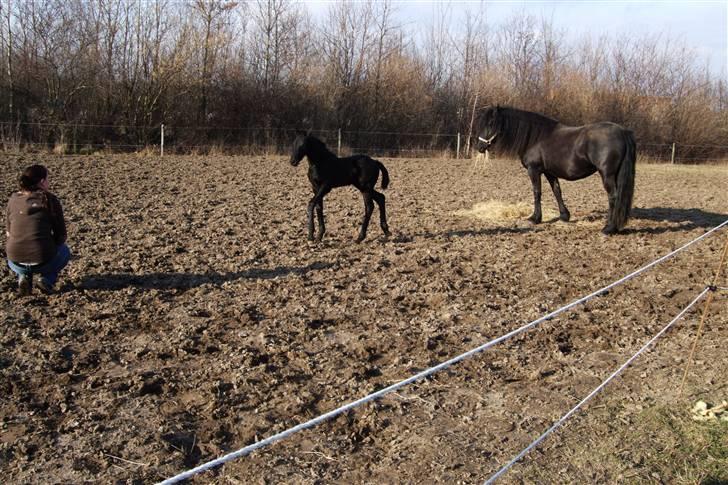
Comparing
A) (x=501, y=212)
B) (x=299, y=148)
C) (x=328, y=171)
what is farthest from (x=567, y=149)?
(x=299, y=148)

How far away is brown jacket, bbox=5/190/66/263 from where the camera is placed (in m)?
5.64

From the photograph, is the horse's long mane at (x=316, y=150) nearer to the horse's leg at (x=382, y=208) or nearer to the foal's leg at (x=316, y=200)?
the foal's leg at (x=316, y=200)

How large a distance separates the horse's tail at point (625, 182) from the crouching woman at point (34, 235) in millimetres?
7511

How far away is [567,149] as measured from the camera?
369 inches

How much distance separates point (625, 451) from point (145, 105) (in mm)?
21310

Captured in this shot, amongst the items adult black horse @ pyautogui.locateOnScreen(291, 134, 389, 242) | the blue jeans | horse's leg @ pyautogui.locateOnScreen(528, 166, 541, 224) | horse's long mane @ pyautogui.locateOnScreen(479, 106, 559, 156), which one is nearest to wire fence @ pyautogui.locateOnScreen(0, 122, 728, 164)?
horse's long mane @ pyautogui.locateOnScreen(479, 106, 559, 156)

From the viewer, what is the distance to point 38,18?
2109 cm

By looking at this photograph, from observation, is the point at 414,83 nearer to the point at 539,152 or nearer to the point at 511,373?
the point at 539,152

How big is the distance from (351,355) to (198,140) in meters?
18.5

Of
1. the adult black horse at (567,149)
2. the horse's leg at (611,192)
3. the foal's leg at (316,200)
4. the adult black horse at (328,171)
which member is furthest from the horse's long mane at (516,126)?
the foal's leg at (316,200)

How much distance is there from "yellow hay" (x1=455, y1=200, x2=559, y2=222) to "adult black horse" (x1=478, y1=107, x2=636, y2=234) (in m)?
0.52

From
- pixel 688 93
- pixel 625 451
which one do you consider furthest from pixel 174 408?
pixel 688 93

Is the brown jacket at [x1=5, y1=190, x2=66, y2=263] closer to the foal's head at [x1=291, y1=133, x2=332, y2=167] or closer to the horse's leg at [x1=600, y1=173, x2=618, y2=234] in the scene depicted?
the foal's head at [x1=291, y1=133, x2=332, y2=167]

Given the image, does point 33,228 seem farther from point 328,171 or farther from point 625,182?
point 625,182
